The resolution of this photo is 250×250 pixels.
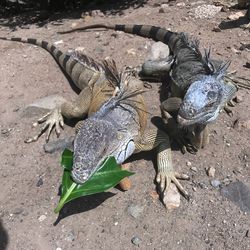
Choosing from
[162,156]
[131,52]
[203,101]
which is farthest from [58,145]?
[131,52]

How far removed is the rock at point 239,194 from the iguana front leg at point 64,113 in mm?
1760

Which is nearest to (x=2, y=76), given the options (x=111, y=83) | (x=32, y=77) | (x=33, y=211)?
(x=32, y=77)

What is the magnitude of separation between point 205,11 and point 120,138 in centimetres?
383

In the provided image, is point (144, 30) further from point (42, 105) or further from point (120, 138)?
point (120, 138)

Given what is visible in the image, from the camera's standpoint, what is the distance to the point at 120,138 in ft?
12.7

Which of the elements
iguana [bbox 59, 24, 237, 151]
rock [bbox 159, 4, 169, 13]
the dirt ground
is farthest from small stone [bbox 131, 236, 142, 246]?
rock [bbox 159, 4, 169, 13]

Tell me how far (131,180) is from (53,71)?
2.48 meters

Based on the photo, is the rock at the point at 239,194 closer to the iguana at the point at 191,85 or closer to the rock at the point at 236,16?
the iguana at the point at 191,85

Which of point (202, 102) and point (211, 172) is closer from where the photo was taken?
point (202, 102)

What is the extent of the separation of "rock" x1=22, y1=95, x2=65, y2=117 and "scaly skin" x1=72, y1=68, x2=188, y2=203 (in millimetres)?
1015

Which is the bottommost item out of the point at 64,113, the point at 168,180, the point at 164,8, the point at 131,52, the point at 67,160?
the point at 164,8

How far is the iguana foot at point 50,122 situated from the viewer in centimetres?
485

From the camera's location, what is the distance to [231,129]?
15.3 feet

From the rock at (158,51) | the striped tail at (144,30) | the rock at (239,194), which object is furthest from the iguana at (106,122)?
the striped tail at (144,30)
